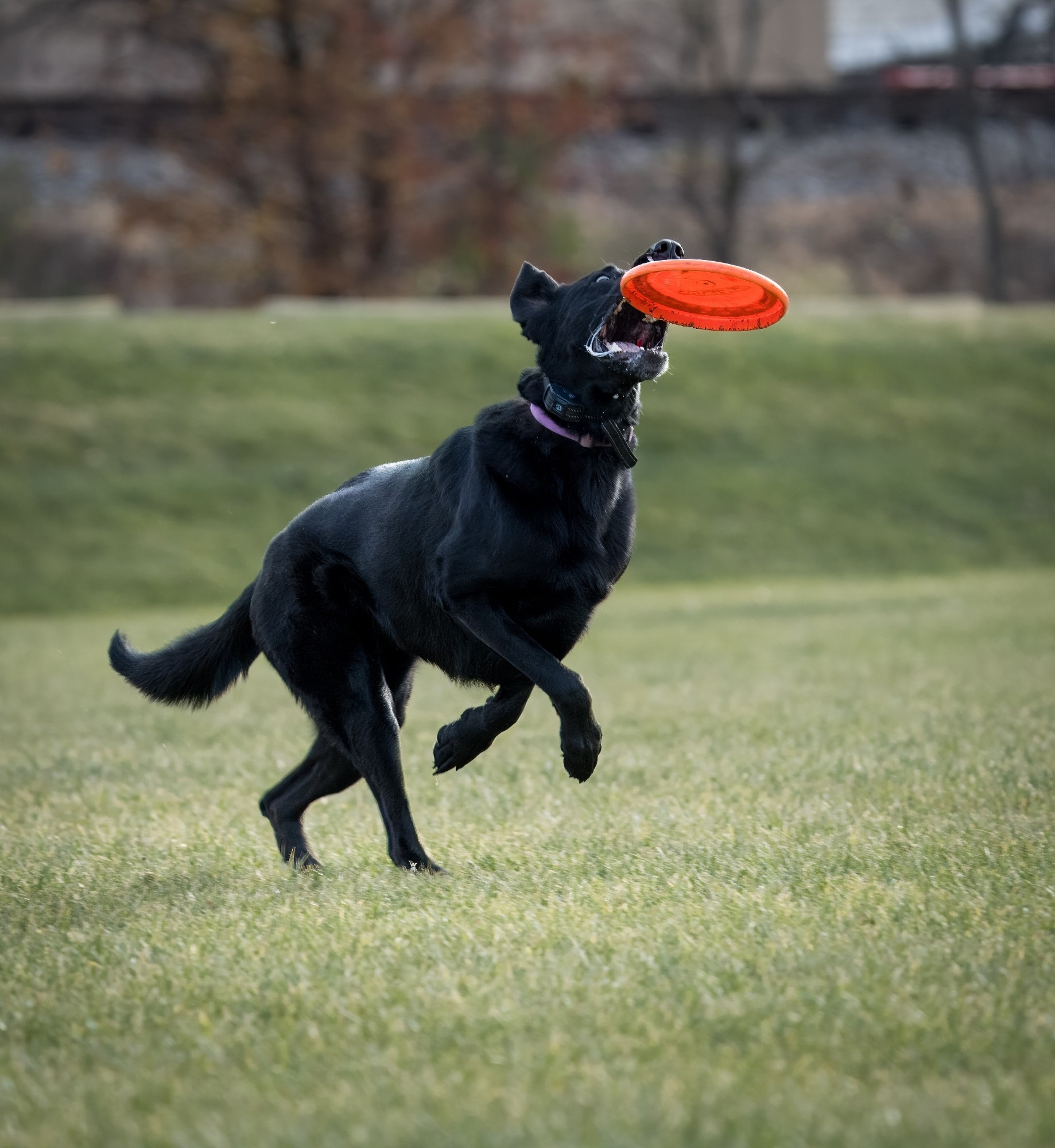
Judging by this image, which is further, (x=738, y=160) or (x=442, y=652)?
(x=738, y=160)

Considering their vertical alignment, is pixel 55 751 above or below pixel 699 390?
above

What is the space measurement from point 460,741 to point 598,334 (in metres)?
1.35

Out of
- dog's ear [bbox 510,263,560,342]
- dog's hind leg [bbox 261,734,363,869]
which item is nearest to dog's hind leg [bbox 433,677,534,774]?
dog's hind leg [bbox 261,734,363,869]

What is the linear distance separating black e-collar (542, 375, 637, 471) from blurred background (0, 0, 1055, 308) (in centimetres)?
2515

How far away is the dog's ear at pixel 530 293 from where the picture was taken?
499 centimetres

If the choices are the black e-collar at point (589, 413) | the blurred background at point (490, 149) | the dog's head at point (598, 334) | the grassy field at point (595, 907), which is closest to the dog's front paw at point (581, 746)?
the grassy field at point (595, 907)

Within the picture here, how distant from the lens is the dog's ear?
499 centimetres

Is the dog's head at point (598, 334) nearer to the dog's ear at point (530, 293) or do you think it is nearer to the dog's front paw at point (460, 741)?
the dog's ear at point (530, 293)

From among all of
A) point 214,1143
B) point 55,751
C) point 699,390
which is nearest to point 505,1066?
point 214,1143

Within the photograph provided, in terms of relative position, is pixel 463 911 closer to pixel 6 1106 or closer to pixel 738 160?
pixel 6 1106

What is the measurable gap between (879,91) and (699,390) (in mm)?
14926

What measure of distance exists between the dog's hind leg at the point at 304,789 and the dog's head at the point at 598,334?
5.08 ft

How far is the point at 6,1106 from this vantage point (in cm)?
290

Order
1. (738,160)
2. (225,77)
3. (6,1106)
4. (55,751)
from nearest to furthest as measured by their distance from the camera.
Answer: (6,1106)
(55,751)
(225,77)
(738,160)
